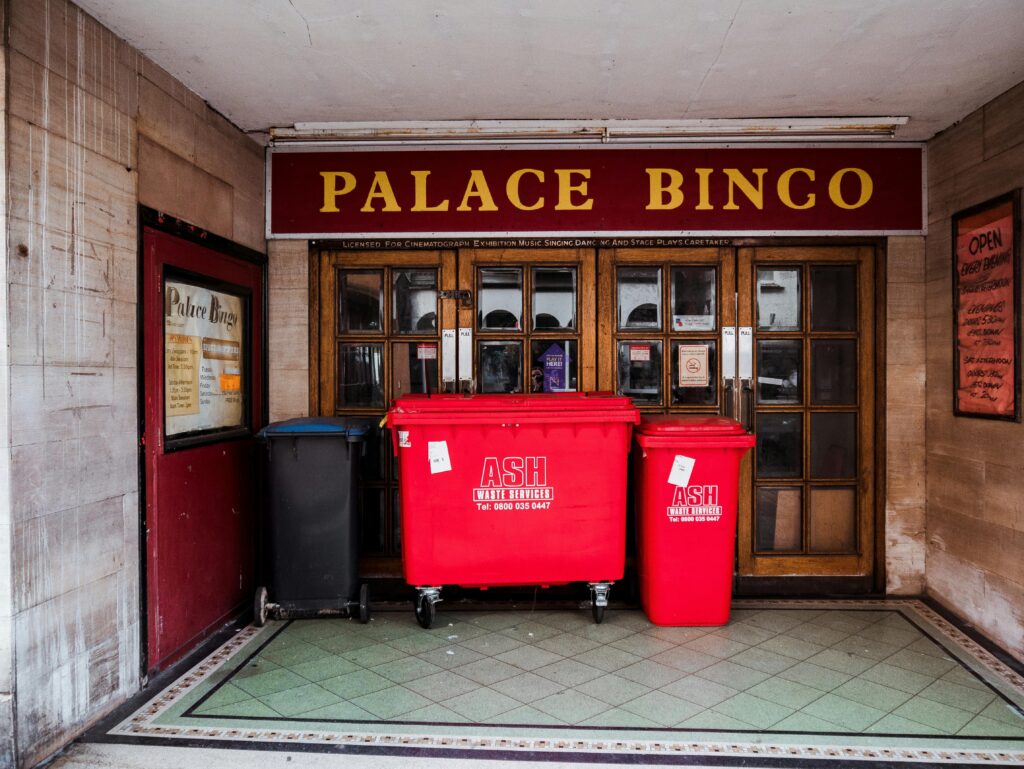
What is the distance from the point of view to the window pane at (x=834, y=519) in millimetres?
4605

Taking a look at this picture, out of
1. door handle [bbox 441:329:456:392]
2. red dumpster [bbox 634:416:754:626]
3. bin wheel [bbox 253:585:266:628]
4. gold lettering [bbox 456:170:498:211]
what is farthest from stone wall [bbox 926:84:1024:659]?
bin wheel [bbox 253:585:266:628]

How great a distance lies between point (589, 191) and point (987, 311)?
237 cm

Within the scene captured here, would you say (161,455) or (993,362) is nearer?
(161,455)

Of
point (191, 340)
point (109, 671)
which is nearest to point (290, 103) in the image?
point (191, 340)

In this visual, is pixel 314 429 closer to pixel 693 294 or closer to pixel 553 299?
pixel 553 299

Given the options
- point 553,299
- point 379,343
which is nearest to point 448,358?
point 379,343

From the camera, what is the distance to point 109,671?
302 centimetres

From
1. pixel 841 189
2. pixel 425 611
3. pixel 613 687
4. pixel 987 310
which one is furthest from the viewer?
pixel 841 189

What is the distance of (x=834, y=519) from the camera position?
15.1 ft

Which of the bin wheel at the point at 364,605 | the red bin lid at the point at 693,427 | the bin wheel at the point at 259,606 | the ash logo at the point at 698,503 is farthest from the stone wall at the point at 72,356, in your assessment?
the ash logo at the point at 698,503

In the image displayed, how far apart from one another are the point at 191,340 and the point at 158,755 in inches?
78.8

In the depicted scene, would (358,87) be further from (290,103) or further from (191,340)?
(191,340)

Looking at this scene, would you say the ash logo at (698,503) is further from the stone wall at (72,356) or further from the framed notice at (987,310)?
the stone wall at (72,356)

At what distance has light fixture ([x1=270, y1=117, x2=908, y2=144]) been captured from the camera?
4.14m
